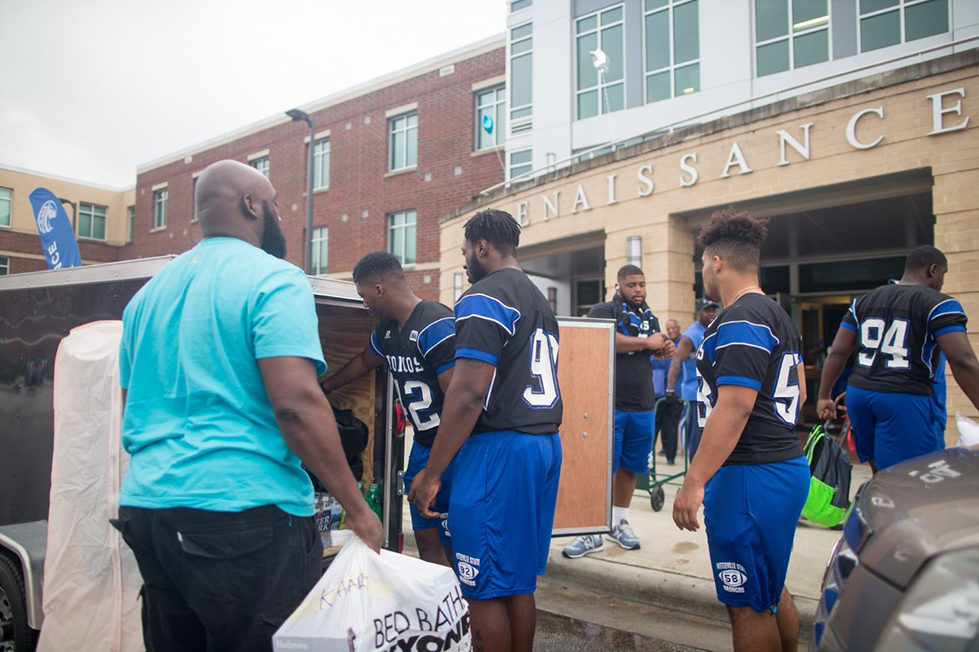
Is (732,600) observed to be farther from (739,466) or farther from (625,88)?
(625,88)

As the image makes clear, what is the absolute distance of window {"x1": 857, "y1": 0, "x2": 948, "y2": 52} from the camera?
38.3 ft

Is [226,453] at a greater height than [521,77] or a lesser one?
lesser

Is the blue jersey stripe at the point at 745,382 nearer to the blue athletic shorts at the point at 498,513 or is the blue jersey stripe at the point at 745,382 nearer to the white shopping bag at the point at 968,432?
the blue athletic shorts at the point at 498,513

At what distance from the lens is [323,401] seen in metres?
1.83

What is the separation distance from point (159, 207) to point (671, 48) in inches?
1018

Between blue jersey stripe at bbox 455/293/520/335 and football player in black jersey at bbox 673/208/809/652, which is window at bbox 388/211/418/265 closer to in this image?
blue jersey stripe at bbox 455/293/520/335

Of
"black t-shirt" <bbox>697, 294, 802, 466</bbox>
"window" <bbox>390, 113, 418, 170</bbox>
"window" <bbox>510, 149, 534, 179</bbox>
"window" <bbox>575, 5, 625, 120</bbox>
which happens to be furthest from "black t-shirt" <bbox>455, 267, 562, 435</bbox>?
"window" <bbox>390, 113, 418, 170</bbox>

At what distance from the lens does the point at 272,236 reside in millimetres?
2189

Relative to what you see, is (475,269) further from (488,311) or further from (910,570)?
(910,570)

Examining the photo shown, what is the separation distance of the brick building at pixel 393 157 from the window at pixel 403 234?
0.03m

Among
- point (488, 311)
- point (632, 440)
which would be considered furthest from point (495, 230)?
point (632, 440)

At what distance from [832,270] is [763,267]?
133 cm

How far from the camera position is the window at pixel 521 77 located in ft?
55.3

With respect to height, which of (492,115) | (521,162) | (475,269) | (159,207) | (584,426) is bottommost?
(584,426)
